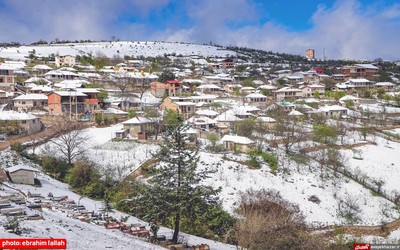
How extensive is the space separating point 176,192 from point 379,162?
923 inches

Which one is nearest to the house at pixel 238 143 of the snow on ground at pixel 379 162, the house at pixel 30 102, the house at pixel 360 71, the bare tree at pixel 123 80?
the snow on ground at pixel 379 162

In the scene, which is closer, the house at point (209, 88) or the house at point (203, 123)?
the house at point (203, 123)

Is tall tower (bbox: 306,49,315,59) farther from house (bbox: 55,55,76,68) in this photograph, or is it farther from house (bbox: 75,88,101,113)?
house (bbox: 75,88,101,113)

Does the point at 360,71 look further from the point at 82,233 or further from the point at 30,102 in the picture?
the point at 82,233

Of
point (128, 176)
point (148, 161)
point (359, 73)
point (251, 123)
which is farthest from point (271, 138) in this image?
point (359, 73)

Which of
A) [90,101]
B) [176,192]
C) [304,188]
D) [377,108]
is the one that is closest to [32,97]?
[90,101]

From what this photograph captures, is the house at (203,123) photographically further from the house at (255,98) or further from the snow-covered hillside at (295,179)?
the house at (255,98)

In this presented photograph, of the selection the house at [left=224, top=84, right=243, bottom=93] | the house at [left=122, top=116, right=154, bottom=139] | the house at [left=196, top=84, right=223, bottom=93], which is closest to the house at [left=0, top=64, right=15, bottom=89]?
the house at [left=122, top=116, right=154, bottom=139]

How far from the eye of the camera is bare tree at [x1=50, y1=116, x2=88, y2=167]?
2720 cm

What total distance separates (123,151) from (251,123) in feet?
38.7

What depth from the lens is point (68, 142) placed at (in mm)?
27500

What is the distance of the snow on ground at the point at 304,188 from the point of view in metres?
24.0

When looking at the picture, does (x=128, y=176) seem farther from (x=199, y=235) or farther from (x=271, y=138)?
(x=271, y=138)

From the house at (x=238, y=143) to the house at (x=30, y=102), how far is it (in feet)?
67.8
